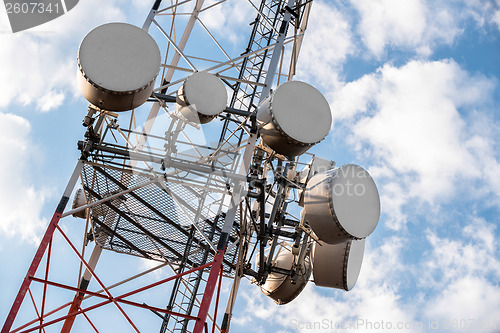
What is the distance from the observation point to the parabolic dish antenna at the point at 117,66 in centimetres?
1298

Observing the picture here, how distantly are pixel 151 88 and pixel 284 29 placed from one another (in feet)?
18.2

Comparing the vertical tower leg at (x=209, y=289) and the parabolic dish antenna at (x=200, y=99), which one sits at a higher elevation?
the parabolic dish antenna at (x=200, y=99)

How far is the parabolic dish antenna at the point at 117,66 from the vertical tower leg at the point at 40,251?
7.53ft

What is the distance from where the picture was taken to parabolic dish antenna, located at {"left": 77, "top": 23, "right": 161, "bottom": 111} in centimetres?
1298

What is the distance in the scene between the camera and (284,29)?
55.4 feet

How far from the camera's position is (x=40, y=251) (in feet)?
42.0

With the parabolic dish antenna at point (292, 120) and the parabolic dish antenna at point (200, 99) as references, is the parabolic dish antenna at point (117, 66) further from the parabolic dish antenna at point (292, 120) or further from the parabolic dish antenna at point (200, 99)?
the parabolic dish antenna at point (292, 120)

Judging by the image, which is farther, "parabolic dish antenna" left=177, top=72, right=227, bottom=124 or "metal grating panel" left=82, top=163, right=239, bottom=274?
"metal grating panel" left=82, top=163, right=239, bottom=274

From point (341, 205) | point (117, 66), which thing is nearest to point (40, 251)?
point (117, 66)

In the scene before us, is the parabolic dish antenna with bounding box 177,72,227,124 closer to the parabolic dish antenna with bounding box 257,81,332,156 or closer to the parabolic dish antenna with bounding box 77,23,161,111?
the parabolic dish antenna with bounding box 257,81,332,156

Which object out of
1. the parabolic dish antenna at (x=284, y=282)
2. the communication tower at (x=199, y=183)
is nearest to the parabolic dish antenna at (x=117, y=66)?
the communication tower at (x=199, y=183)

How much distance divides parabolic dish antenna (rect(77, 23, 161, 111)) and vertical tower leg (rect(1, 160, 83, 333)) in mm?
2295

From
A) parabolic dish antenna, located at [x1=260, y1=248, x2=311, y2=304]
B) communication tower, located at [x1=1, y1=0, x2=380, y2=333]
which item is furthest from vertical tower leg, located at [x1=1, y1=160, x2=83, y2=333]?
parabolic dish antenna, located at [x1=260, y1=248, x2=311, y2=304]

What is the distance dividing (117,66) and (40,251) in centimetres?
507
